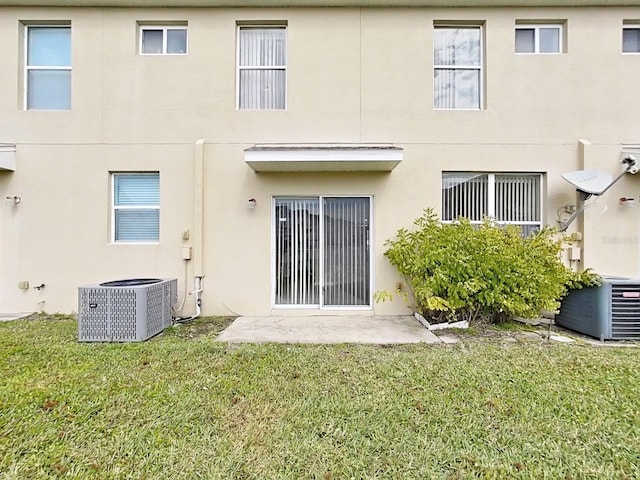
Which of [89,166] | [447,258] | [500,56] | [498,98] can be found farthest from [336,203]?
[89,166]

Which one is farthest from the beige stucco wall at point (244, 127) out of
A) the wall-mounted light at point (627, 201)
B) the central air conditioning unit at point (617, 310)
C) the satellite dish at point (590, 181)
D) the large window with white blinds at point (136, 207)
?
the central air conditioning unit at point (617, 310)

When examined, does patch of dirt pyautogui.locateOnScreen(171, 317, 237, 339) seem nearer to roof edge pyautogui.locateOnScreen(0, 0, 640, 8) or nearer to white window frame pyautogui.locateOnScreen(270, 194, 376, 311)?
white window frame pyautogui.locateOnScreen(270, 194, 376, 311)

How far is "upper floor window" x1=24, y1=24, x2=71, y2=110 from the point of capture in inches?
287

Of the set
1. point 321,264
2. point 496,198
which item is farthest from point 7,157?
point 496,198

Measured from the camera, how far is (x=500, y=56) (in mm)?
7109

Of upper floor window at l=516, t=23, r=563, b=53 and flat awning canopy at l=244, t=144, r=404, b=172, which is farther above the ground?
upper floor window at l=516, t=23, r=563, b=53

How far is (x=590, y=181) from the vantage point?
21.3 feet

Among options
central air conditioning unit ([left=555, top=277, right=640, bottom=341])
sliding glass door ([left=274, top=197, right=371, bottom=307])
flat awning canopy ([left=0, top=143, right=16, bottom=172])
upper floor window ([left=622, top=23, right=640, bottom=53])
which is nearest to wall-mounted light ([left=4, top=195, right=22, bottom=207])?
flat awning canopy ([left=0, top=143, right=16, bottom=172])

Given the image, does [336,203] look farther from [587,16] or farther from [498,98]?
[587,16]

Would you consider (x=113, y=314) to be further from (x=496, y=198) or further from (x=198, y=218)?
(x=496, y=198)

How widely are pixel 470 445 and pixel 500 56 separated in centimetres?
774

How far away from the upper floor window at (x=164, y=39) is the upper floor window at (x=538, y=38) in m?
7.54

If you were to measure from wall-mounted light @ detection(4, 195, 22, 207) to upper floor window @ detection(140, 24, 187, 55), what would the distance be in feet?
13.9

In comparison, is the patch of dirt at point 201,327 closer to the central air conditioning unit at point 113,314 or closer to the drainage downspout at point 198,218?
the drainage downspout at point 198,218
